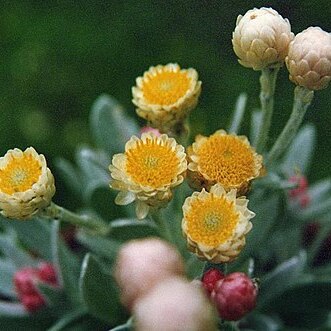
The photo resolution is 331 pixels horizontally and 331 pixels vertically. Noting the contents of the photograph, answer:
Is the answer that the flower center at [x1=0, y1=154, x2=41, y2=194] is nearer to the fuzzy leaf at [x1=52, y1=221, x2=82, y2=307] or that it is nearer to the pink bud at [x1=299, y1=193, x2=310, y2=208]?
the fuzzy leaf at [x1=52, y1=221, x2=82, y2=307]

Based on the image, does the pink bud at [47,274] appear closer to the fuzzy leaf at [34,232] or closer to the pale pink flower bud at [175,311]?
the fuzzy leaf at [34,232]

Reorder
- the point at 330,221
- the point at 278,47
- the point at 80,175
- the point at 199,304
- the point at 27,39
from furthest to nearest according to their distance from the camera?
the point at 27,39
the point at 80,175
the point at 330,221
the point at 278,47
the point at 199,304

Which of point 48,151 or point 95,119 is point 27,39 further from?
point 95,119

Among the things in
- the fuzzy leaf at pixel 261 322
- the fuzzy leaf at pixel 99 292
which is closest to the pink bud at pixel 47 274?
the fuzzy leaf at pixel 99 292

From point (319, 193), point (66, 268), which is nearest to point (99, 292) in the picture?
point (66, 268)

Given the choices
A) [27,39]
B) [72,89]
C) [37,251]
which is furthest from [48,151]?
[37,251]
